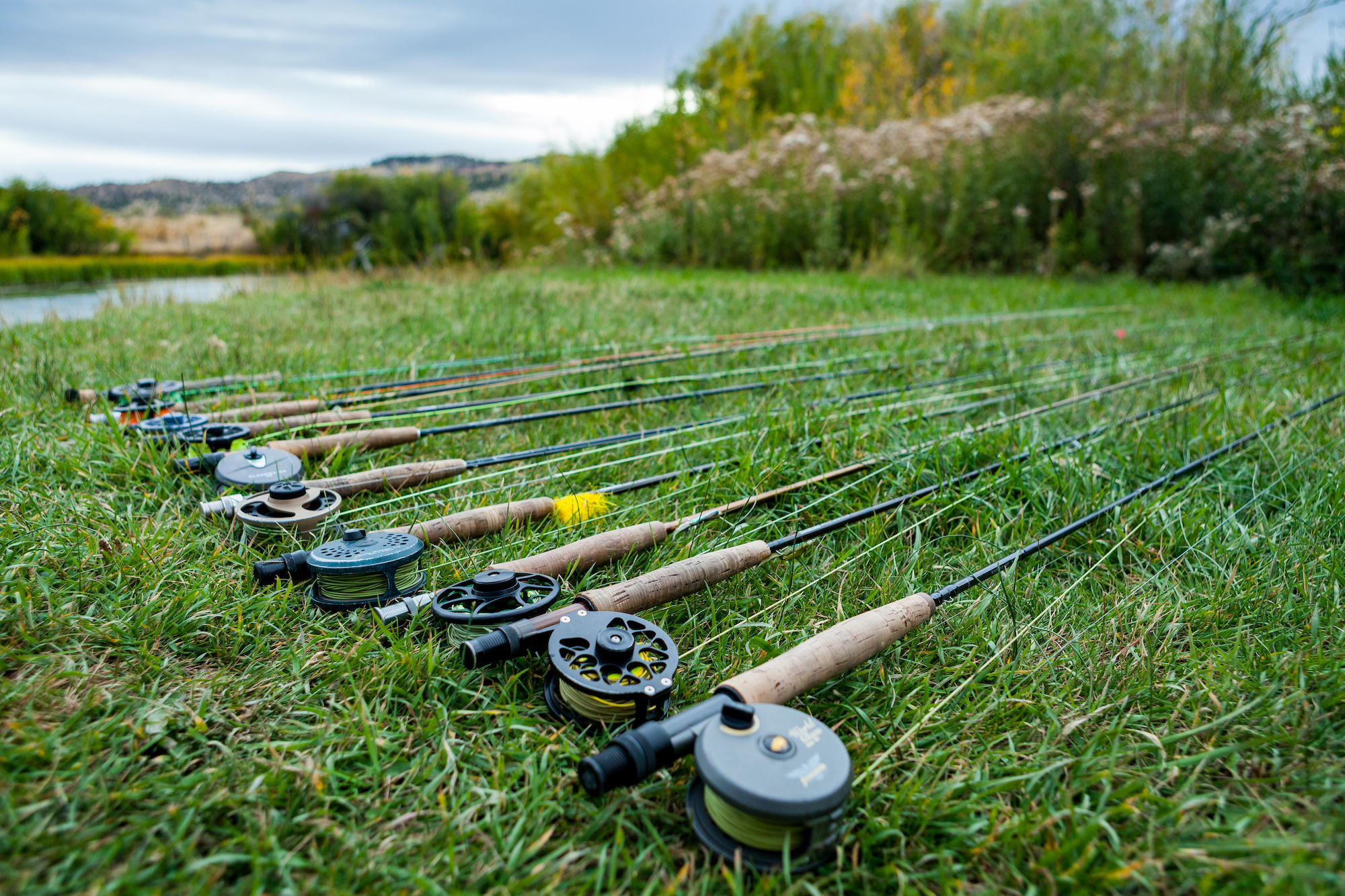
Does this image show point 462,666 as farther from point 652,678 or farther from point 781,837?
point 781,837

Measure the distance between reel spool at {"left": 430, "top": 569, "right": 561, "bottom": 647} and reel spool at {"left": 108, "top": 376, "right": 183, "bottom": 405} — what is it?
66.1 inches

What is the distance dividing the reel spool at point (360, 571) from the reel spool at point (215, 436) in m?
0.91

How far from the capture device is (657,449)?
2408 millimetres

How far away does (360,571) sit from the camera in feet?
4.67

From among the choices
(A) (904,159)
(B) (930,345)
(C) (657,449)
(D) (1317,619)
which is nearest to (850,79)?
(A) (904,159)

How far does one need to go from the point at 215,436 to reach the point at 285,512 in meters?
0.68

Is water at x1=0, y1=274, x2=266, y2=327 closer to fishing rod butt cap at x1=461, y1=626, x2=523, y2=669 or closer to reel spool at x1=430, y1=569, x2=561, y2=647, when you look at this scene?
reel spool at x1=430, y1=569, x2=561, y2=647

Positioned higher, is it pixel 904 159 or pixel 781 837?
pixel 904 159

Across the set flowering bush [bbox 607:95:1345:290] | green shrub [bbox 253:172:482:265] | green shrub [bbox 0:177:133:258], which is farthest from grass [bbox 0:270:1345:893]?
green shrub [bbox 0:177:133:258]

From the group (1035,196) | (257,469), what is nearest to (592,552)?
(257,469)

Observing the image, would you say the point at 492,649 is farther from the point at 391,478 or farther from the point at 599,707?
the point at 391,478

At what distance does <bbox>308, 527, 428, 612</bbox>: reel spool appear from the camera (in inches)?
56.1

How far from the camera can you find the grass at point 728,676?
97cm

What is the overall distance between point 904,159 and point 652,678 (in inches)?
346
